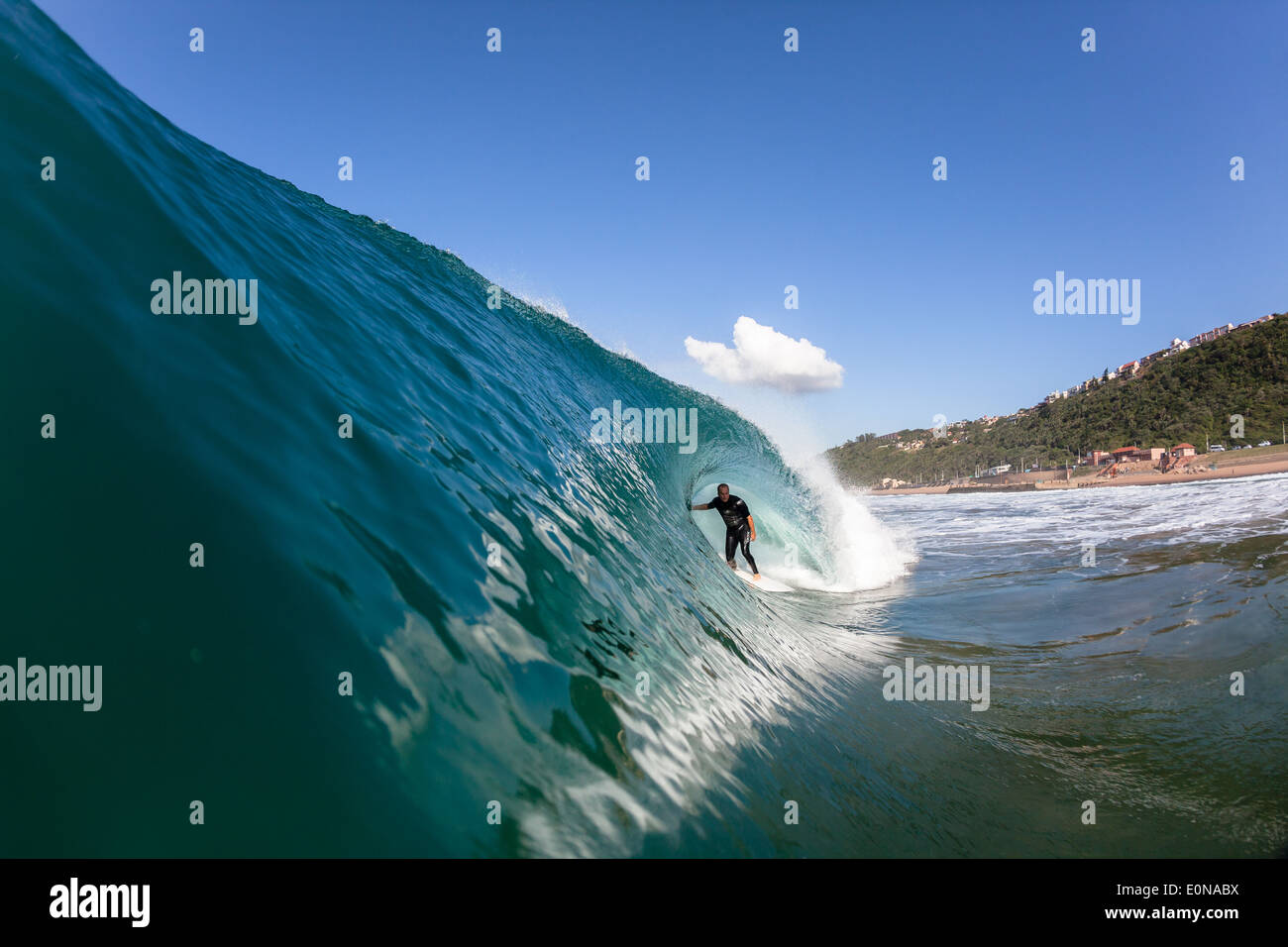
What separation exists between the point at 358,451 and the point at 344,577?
1293mm

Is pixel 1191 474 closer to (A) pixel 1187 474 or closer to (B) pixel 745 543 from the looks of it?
(A) pixel 1187 474

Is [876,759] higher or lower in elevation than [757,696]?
lower

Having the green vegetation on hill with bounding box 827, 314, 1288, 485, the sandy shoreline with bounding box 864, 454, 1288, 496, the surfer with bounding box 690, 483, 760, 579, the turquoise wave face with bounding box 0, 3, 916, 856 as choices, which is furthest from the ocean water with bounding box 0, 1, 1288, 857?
the green vegetation on hill with bounding box 827, 314, 1288, 485

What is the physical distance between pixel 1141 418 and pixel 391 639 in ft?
339

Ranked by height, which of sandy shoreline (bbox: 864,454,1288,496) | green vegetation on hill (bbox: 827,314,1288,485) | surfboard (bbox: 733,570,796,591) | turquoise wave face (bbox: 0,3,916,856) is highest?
green vegetation on hill (bbox: 827,314,1288,485)

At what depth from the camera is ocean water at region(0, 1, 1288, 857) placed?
1.89 metres

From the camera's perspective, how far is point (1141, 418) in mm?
81250

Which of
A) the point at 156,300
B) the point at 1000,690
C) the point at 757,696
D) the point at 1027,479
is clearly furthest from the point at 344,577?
the point at 1027,479

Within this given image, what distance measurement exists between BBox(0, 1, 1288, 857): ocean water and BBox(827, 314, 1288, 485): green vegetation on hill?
83950 mm

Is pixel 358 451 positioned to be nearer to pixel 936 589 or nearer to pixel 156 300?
pixel 156 300

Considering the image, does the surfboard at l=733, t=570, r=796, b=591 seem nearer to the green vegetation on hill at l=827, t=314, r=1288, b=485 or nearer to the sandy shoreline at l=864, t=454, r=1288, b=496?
the sandy shoreline at l=864, t=454, r=1288, b=496

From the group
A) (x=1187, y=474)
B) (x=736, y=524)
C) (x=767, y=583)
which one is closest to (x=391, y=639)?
(x=736, y=524)

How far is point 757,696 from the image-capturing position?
456cm

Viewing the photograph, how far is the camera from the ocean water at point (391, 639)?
1.89 meters
